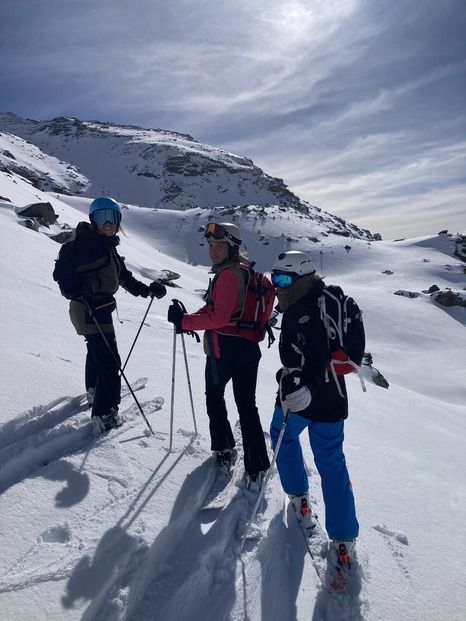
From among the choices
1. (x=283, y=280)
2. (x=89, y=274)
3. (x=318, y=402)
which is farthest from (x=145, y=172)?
(x=318, y=402)

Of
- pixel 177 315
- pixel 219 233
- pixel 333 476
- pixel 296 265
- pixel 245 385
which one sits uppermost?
pixel 219 233

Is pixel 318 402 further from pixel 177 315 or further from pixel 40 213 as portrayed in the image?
pixel 40 213

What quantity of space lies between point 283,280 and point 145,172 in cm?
8018

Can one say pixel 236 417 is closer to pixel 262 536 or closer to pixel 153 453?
pixel 153 453

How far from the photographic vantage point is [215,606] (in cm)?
206

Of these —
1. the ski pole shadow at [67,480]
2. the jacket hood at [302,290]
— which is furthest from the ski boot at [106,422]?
the jacket hood at [302,290]

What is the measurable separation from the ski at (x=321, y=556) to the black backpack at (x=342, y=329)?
1303mm

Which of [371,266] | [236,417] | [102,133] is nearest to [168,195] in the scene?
[102,133]

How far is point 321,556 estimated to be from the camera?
2.54m

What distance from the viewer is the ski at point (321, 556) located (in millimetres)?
2328

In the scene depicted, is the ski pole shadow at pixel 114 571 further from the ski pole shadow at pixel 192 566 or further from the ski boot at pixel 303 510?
the ski boot at pixel 303 510

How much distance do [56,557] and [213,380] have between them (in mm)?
1523

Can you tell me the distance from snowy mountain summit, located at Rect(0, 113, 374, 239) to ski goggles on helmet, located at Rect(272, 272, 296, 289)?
60125mm

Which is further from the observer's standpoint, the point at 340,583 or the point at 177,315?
the point at 177,315
